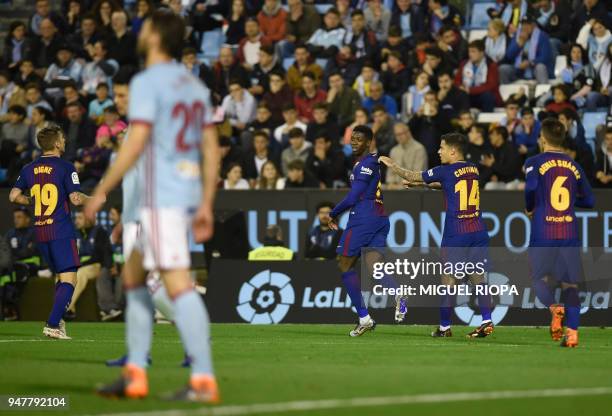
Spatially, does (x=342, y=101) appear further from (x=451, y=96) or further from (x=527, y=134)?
(x=527, y=134)

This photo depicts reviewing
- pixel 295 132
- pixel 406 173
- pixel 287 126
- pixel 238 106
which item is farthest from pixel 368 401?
pixel 238 106

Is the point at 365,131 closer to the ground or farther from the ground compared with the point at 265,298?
farther from the ground

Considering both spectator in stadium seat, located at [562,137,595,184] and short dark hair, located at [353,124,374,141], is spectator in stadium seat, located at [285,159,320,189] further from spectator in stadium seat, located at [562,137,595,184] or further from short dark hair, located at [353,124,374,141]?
short dark hair, located at [353,124,374,141]

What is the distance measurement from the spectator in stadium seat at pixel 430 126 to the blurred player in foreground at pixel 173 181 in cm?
1428

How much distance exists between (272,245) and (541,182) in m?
7.75

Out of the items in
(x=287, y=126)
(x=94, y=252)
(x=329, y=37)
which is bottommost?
(x=94, y=252)

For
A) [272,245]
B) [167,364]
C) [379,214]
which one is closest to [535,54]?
[272,245]

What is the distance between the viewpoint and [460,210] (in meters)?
15.7

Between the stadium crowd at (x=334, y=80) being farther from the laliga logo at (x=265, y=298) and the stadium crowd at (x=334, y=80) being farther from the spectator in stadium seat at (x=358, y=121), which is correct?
the laliga logo at (x=265, y=298)

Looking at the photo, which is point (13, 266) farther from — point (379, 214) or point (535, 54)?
point (535, 54)

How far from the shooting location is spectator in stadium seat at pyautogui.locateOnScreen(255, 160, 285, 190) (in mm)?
22016

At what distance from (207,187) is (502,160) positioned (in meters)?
14.2

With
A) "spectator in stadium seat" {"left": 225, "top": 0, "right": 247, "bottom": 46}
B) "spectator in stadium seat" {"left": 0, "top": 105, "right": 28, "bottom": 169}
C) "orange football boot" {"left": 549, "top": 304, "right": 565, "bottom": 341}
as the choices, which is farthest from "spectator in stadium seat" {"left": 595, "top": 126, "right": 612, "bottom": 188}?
"spectator in stadium seat" {"left": 0, "top": 105, "right": 28, "bottom": 169}

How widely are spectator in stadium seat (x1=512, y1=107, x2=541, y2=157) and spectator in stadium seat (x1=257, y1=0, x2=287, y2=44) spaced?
607 centimetres
